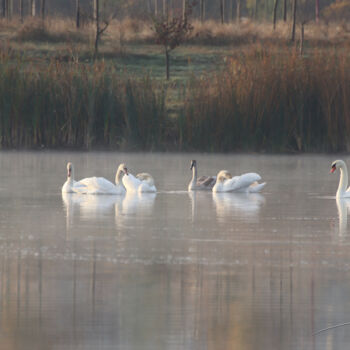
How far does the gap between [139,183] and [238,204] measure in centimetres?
183

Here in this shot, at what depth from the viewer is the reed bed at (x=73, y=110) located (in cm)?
2136

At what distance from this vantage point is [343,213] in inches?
488

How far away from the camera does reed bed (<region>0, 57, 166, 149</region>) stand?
21.4 metres

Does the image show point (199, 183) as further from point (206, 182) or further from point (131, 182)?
point (131, 182)

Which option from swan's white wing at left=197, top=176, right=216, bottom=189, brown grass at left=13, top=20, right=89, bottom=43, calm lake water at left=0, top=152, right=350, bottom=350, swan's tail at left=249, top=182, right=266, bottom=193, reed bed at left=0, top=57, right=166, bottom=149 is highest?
brown grass at left=13, top=20, right=89, bottom=43

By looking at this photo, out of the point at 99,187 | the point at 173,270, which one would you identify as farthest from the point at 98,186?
the point at 173,270

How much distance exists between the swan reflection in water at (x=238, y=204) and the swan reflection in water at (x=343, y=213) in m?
0.96

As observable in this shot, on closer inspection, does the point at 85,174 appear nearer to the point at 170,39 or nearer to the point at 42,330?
the point at 42,330

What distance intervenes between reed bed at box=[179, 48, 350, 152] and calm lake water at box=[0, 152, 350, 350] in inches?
240

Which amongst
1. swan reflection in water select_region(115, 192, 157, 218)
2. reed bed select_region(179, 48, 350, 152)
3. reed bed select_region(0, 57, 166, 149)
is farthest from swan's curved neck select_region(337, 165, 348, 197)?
reed bed select_region(0, 57, 166, 149)

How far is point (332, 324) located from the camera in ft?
20.0

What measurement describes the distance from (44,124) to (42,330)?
1579 centimetres

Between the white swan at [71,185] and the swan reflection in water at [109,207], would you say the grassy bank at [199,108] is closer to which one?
the swan reflection in water at [109,207]

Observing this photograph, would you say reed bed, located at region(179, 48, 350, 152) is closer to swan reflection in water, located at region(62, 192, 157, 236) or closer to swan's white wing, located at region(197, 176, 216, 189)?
swan's white wing, located at region(197, 176, 216, 189)
